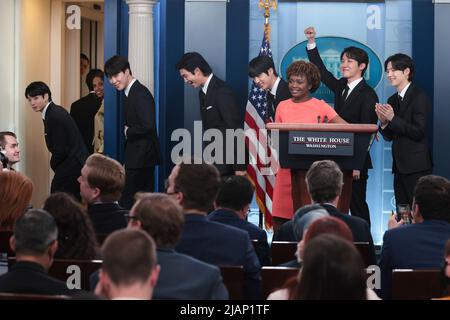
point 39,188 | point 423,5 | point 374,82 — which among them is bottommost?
point 39,188

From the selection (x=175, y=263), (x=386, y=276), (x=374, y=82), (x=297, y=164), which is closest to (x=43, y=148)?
(x=374, y=82)

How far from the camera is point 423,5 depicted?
37.0ft

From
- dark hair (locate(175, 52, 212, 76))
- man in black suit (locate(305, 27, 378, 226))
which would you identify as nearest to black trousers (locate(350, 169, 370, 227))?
man in black suit (locate(305, 27, 378, 226))

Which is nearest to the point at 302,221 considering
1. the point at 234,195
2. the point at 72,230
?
the point at 234,195

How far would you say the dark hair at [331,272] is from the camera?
11.1 feet

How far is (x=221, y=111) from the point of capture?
10.1m

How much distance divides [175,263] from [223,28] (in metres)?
7.50

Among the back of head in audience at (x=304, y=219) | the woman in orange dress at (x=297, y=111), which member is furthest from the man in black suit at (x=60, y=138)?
the back of head in audience at (x=304, y=219)

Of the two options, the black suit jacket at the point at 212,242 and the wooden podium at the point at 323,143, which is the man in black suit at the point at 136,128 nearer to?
the wooden podium at the point at 323,143

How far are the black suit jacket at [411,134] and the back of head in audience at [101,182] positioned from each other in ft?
12.6

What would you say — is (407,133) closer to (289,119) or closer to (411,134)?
(411,134)

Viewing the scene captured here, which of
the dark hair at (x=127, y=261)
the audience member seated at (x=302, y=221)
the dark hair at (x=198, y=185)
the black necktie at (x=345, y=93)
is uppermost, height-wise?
the black necktie at (x=345, y=93)

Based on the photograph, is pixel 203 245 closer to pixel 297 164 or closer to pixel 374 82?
pixel 297 164

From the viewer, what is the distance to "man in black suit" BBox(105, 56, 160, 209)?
10.3 meters
